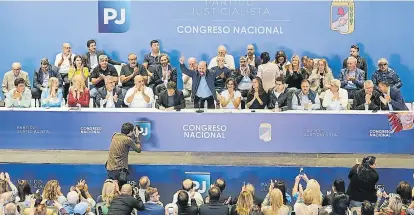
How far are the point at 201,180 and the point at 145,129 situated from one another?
A: 1164mm

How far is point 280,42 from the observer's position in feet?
46.1

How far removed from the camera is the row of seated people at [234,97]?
1208 cm

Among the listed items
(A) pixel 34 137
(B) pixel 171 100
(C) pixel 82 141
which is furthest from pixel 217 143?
(A) pixel 34 137

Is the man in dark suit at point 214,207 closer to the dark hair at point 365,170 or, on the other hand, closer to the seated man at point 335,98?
the dark hair at point 365,170

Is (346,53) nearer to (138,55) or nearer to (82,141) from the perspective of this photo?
(138,55)

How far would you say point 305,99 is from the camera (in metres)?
12.1

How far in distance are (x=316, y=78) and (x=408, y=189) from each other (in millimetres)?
3755

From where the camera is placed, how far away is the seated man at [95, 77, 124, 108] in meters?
12.3

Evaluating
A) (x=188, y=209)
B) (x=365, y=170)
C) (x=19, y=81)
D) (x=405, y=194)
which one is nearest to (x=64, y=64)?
(x=19, y=81)

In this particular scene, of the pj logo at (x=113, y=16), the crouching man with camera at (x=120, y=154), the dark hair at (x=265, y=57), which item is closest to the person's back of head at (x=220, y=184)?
the crouching man with camera at (x=120, y=154)

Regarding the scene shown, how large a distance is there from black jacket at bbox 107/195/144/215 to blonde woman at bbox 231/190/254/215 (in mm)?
1202

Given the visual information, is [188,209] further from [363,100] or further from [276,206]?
[363,100]

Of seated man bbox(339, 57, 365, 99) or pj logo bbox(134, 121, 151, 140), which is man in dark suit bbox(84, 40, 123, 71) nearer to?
pj logo bbox(134, 121, 151, 140)

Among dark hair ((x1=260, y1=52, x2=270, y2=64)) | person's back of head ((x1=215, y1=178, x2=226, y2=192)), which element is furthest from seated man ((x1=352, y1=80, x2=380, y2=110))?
person's back of head ((x1=215, y1=178, x2=226, y2=192))
